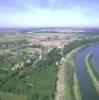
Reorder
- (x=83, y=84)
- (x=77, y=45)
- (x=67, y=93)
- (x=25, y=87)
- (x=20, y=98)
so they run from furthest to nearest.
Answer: (x=77, y=45) → (x=83, y=84) → (x=25, y=87) → (x=67, y=93) → (x=20, y=98)

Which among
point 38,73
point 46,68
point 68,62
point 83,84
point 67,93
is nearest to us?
point 67,93

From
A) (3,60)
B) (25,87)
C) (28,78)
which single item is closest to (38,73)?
(28,78)

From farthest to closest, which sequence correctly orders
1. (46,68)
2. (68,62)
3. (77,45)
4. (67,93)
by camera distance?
(77,45) → (68,62) → (46,68) → (67,93)

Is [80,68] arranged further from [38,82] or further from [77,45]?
[77,45]

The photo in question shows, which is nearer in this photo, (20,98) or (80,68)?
(20,98)

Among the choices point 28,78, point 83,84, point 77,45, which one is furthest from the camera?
point 77,45

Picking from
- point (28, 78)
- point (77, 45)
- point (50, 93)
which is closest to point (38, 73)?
point (28, 78)

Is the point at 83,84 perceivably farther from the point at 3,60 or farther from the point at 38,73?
the point at 3,60

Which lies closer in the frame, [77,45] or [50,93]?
[50,93]
